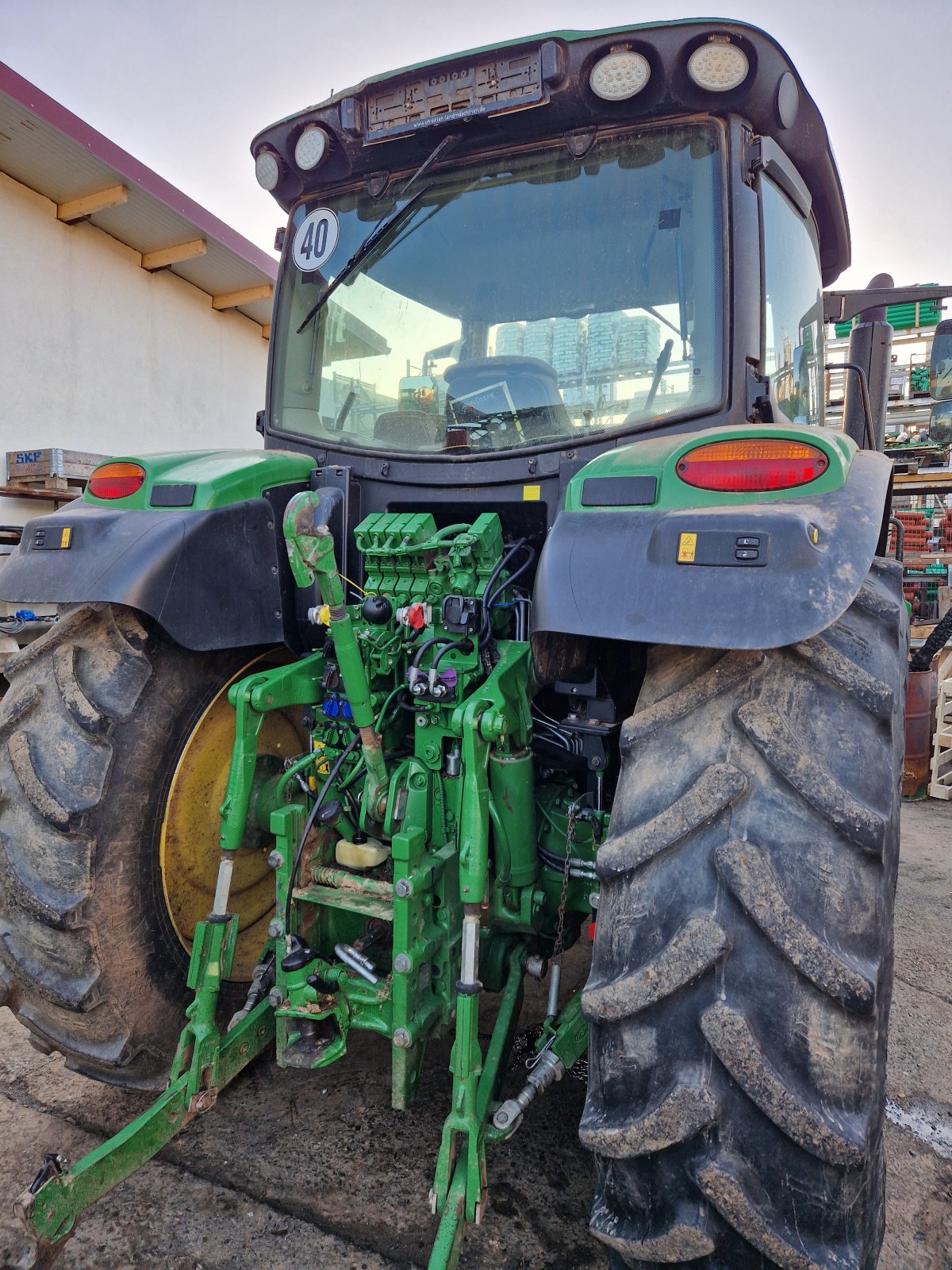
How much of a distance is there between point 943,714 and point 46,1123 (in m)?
5.75

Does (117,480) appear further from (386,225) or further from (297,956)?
(297,956)

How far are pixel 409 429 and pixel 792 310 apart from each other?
1.19m

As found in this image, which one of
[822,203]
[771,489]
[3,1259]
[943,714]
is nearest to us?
[771,489]

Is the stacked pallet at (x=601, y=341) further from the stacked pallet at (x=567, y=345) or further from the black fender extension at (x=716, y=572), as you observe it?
the black fender extension at (x=716, y=572)

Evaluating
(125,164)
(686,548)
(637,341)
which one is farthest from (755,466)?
(125,164)

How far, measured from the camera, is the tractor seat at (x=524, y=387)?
6.95 feet

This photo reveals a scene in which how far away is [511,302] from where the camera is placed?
223 centimetres

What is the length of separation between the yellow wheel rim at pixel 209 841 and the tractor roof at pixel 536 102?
1493 millimetres

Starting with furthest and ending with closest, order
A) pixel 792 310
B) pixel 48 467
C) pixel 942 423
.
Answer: pixel 48 467
pixel 942 423
pixel 792 310

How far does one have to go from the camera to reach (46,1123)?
214cm

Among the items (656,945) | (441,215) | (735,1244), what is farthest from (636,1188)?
(441,215)

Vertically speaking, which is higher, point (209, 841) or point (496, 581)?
point (496, 581)

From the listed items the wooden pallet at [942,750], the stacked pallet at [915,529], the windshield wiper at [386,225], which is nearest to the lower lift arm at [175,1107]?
the windshield wiper at [386,225]

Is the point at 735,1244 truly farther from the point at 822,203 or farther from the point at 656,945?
the point at 822,203
